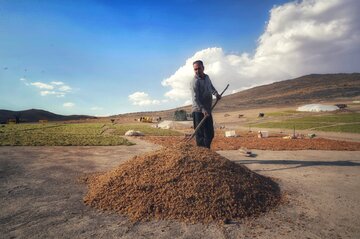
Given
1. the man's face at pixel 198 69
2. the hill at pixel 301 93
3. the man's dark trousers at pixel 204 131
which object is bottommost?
the man's dark trousers at pixel 204 131

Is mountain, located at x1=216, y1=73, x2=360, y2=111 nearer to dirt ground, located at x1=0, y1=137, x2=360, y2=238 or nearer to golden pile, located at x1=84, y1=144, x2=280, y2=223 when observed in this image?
dirt ground, located at x1=0, y1=137, x2=360, y2=238

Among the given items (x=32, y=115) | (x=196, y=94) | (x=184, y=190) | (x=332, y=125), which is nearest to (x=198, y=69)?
(x=196, y=94)

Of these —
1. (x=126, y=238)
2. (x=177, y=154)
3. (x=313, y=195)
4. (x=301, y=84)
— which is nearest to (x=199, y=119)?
(x=177, y=154)

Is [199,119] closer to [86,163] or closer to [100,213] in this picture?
[86,163]

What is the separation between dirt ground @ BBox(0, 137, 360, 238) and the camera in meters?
2.83

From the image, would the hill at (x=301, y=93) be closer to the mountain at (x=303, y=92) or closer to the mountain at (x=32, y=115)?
the mountain at (x=303, y=92)

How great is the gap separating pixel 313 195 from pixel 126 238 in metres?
3.20

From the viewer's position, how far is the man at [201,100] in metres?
6.39

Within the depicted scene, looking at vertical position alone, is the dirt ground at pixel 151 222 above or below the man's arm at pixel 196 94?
below

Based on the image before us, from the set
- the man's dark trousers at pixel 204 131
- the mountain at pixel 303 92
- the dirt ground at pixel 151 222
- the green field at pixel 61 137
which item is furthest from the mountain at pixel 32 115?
the dirt ground at pixel 151 222

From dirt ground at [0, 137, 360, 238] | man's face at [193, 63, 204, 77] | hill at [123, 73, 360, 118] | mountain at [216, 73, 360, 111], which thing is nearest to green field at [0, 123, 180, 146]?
dirt ground at [0, 137, 360, 238]

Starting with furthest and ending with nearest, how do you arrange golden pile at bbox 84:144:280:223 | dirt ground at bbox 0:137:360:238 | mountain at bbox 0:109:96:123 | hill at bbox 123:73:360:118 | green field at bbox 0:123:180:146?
hill at bbox 123:73:360:118, mountain at bbox 0:109:96:123, green field at bbox 0:123:180:146, golden pile at bbox 84:144:280:223, dirt ground at bbox 0:137:360:238

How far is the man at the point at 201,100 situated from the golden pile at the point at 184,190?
5.34ft

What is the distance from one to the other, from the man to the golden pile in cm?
163
